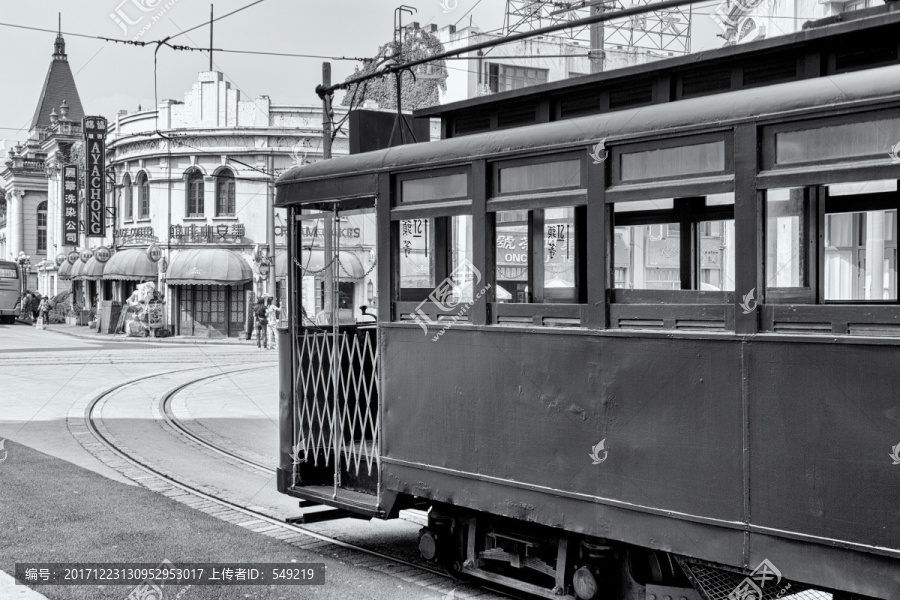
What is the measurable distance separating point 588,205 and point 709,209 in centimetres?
85

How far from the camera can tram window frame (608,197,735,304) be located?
537cm

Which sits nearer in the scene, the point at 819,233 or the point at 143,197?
the point at 819,233

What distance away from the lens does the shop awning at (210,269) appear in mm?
39250

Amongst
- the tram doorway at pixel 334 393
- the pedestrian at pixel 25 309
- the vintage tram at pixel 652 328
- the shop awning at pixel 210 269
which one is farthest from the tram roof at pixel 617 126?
the pedestrian at pixel 25 309

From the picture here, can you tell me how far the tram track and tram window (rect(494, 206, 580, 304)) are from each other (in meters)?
2.05

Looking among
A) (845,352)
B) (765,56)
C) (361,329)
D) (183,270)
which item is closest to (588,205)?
(765,56)

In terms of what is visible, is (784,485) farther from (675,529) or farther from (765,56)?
(765,56)

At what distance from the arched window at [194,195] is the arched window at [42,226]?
3371 cm

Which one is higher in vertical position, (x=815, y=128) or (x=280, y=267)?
(x=280, y=267)

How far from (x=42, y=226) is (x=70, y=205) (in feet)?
84.3

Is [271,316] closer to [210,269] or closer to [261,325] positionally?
[261,325]

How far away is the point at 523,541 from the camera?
6117 mm

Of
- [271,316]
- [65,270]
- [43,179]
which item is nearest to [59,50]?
[43,179]

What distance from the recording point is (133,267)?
41.8 metres
